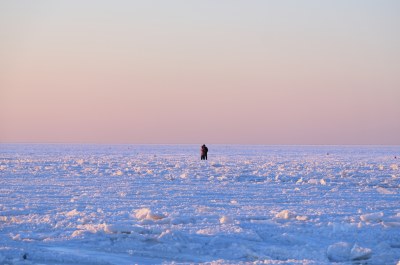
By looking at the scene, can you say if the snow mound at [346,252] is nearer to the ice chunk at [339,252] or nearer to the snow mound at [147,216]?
the ice chunk at [339,252]

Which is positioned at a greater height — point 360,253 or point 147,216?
point 147,216

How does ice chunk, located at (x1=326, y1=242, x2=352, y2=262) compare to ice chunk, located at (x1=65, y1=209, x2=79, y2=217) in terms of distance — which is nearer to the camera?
ice chunk, located at (x1=326, y1=242, x2=352, y2=262)

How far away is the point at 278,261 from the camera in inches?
251

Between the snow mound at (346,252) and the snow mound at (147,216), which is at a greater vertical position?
the snow mound at (147,216)

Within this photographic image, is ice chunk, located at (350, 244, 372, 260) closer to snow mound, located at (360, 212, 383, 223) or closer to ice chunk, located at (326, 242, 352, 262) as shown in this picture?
ice chunk, located at (326, 242, 352, 262)

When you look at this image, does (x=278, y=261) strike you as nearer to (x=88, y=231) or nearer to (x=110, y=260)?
(x=110, y=260)

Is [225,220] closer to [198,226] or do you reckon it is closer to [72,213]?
[198,226]

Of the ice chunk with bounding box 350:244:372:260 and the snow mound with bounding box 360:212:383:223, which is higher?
the snow mound with bounding box 360:212:383:223

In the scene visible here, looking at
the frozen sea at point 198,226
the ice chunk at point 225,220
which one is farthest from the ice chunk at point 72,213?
the ice chunk at point 225,220

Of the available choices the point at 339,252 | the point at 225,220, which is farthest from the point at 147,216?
the point at 339,252

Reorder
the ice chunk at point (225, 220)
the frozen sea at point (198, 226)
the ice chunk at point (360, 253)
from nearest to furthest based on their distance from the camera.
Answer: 1. the ice chunk at point (360, 253)
2. the frozen sea at point (198, 226)
3. the ice chunk at point (225, 220)

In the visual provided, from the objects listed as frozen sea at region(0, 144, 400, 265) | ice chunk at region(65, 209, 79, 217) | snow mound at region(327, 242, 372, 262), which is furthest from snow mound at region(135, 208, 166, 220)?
snow mound at region(327, 242, 372, 262)

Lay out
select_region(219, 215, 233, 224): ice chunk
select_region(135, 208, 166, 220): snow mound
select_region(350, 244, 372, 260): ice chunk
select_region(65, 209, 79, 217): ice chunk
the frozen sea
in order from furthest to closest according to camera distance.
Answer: select_region(65, 209, 79, 217): ice chunk → select_region(135, 208, 166, 220): snow mound → select_region(219, 215, 233, 224): ice chunk → the frozen sea → select_region(350, 244, 372, 260): ice chunk

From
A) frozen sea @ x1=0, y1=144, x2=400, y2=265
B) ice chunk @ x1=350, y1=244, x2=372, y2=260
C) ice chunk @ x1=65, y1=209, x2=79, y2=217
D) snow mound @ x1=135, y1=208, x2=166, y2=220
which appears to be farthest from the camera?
ice chunk @ x1=65, y1=209, x2=79, y2=217
